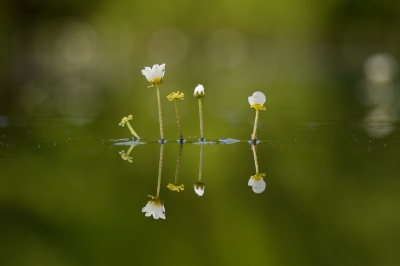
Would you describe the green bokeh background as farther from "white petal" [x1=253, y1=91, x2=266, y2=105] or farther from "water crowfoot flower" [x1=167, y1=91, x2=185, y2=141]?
"white petal" [x1=253, y1=91, x2=266, y2=105]

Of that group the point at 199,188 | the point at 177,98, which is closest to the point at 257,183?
the point at 199,188

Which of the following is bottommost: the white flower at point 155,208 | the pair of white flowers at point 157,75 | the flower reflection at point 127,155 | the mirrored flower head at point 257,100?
the white flower at point 155,208

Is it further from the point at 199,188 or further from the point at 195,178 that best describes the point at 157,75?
the point at 199,188

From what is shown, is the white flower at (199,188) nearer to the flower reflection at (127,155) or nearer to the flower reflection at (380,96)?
the flower reflection at (127,155)

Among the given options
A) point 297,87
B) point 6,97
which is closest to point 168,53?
point 297,87

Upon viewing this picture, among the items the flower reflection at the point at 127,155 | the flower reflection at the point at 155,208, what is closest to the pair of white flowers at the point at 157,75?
the flower reflection at the point at 127,155

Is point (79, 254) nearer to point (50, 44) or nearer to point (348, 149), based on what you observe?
point (348, 149)

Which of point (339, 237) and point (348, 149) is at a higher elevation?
point (348, 149)
